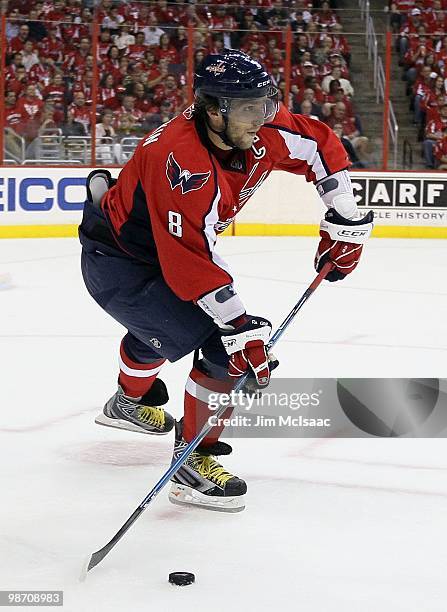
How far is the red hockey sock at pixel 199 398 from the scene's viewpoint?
105 inches

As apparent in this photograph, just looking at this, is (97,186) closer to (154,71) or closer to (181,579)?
(181,579)

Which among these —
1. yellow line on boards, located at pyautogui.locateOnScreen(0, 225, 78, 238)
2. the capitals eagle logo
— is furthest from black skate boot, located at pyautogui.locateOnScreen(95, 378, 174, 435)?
yellow line on boards, located at pyautogui.locateOnScreen(0, 225, 78, 238)

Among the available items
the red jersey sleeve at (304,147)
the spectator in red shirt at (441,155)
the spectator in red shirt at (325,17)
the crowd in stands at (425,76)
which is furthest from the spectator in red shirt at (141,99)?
the red jersey sleeve at (304,147)

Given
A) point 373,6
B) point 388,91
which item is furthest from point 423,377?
point 373,6

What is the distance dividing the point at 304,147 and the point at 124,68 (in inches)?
249

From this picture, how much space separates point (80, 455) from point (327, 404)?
0.98 meters

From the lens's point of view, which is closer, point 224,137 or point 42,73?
point 224,137

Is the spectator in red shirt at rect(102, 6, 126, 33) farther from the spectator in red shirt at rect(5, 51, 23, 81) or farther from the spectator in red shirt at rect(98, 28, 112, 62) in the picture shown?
the spectator in red shirt at rect(5, 51, 23, 81)

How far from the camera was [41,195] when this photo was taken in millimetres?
8227

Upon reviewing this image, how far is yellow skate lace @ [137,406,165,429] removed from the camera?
3111 millimetres

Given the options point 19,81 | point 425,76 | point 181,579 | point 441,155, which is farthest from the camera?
point 425,76

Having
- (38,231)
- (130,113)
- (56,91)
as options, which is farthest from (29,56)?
(38,231)

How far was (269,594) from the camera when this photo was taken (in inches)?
81.7

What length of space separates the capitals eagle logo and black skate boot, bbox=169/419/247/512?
0.68 metres
